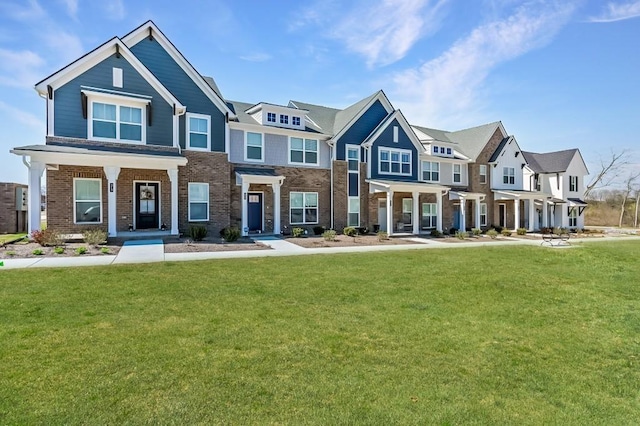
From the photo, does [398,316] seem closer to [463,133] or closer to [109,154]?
[109,154]

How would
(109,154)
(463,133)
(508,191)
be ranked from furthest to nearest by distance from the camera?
(463,133)
(508,191)
(109,154)

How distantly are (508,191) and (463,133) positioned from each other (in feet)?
23.4

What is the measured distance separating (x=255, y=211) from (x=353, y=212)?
666 centimetres

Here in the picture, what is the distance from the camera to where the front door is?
1723 centimetres

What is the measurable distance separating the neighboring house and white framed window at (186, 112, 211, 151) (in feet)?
0.17

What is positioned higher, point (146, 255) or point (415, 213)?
point (415, 213)

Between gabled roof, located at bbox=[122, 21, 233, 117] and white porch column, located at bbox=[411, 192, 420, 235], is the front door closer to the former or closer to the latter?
gabled roof, located at bbox=[122, 21, 233, 117]

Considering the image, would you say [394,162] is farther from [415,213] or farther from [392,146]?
[415,213]

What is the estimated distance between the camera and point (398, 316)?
613 cm

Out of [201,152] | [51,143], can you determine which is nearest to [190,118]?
[201,152]

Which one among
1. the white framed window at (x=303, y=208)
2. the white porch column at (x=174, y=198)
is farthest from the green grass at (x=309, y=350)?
the white framed window at (x=303, y=208)

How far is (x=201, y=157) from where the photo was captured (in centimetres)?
1811

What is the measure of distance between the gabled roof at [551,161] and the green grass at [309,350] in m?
32.0

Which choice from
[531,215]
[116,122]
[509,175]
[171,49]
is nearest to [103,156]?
[116,122]
